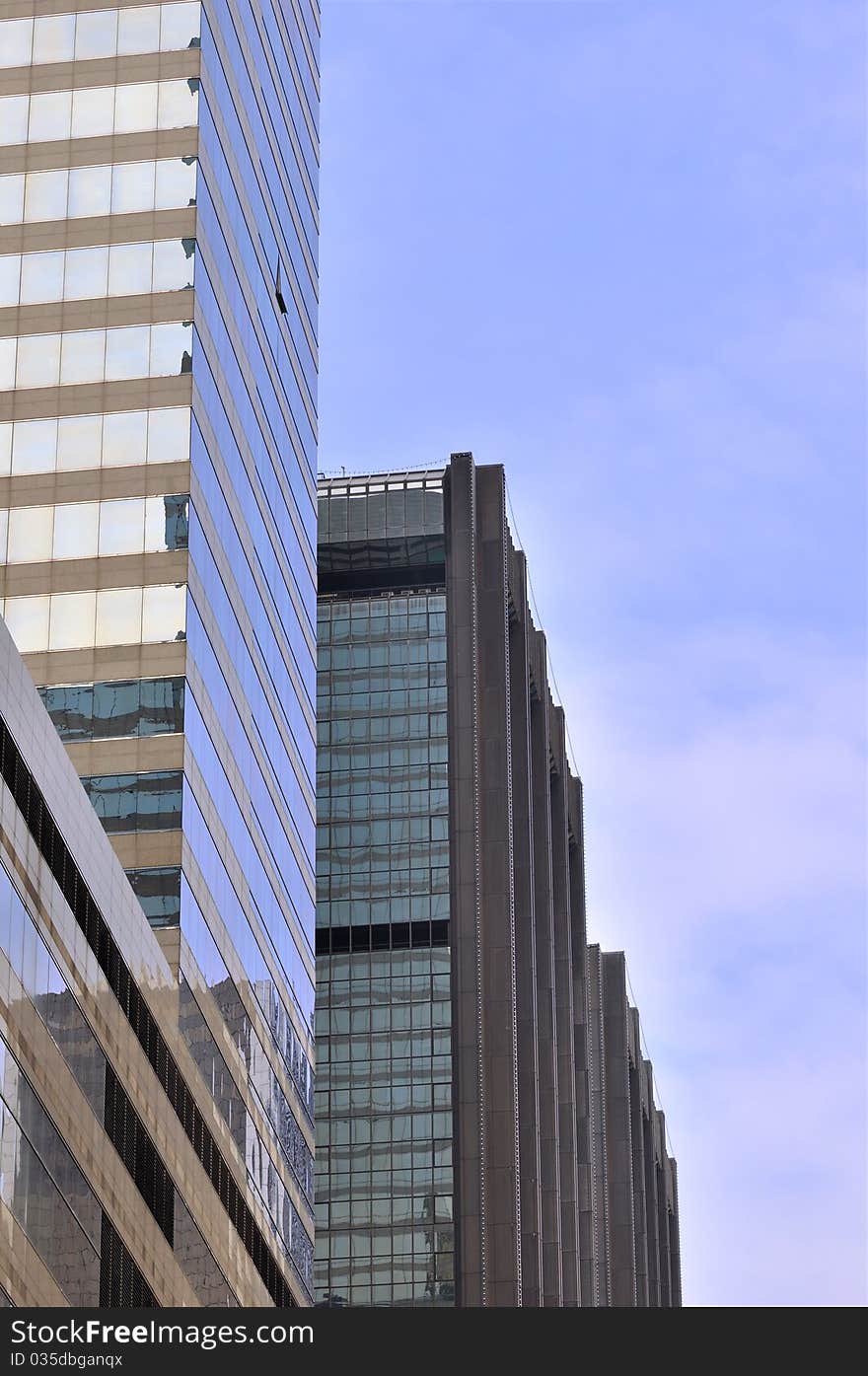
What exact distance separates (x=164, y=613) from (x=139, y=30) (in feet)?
75.1

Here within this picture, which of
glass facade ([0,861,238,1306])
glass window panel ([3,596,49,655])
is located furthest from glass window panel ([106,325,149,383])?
glass facade ([0,861,238,1306])

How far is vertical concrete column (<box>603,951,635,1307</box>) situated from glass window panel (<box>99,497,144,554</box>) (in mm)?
97273

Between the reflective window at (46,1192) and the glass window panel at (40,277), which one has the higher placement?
the glass window panel at (40,277)

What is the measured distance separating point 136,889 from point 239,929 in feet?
34.9

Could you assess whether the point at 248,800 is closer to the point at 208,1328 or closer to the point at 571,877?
the point at 208,1328

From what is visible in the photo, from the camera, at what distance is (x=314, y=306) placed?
105750mm

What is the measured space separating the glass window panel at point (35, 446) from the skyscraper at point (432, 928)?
5167 cm

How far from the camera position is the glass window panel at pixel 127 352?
8169 centimetres

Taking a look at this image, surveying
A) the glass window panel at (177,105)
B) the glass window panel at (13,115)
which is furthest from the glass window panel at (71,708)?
the glass window panel at (13,115)

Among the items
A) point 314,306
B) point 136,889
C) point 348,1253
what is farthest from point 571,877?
point 136,889

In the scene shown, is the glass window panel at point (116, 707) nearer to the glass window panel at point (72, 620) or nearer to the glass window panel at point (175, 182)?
the glass window panel at point (72, 620)

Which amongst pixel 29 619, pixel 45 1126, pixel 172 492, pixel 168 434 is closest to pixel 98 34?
pixel 168 434

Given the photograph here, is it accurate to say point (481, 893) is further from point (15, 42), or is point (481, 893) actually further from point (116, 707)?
point (15, 42)

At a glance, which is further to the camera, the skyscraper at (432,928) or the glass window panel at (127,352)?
the skyscraper at (432,928)
